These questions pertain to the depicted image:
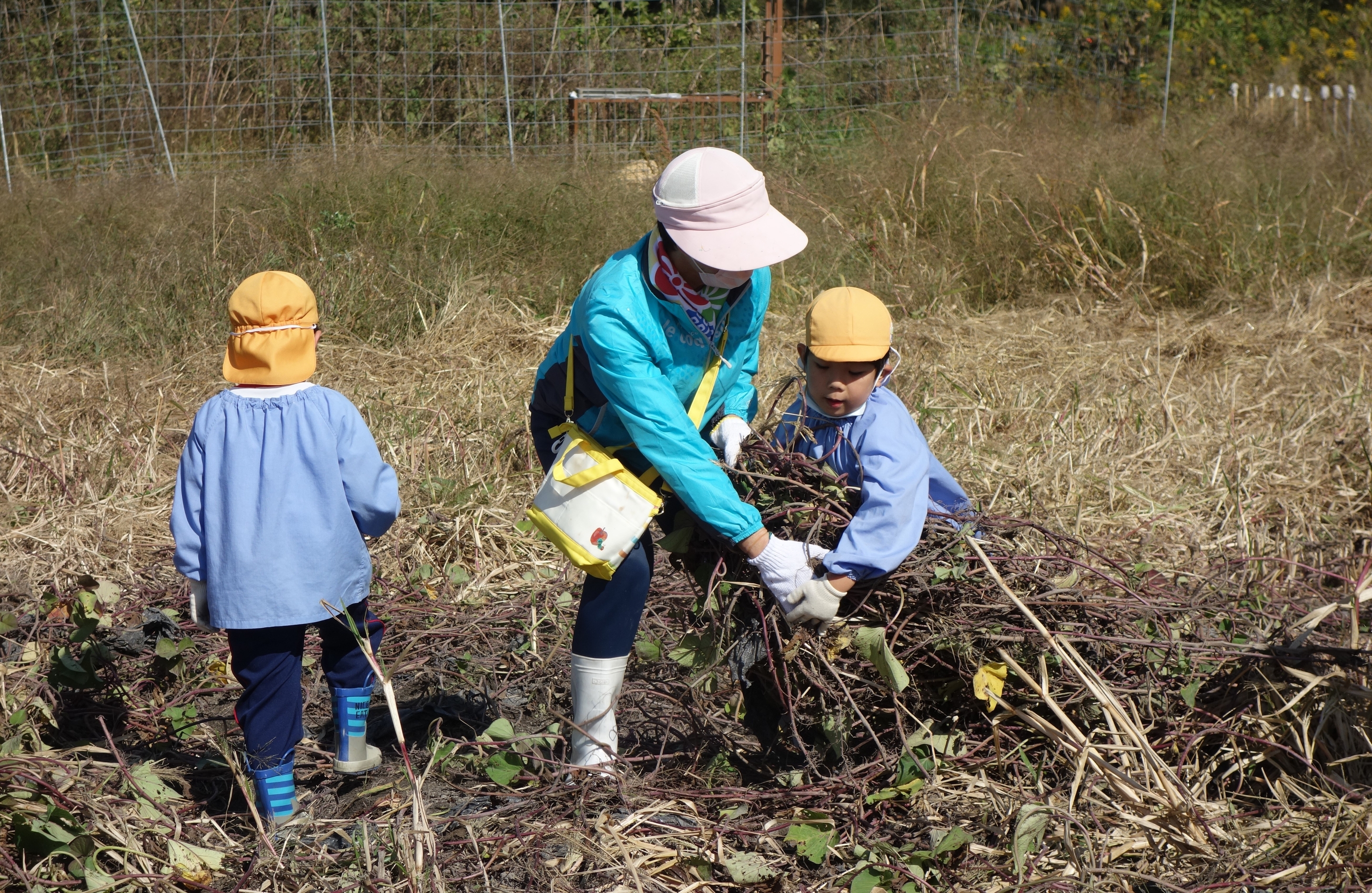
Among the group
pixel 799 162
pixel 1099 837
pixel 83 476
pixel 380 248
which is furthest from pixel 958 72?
pixel 1099 837

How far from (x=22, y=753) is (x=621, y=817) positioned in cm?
139

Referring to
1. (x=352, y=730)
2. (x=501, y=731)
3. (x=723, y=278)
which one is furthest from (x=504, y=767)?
(x=723, y=278)

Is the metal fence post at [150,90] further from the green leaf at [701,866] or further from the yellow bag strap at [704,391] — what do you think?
the green leaf at [701,866]

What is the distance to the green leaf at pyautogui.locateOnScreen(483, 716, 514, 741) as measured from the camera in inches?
98.9

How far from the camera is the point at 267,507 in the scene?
2396mm

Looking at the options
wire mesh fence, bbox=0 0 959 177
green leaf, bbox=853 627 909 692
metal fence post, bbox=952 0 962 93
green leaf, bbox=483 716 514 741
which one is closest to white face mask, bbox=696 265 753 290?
green leaf, bbox=853 627 909 692

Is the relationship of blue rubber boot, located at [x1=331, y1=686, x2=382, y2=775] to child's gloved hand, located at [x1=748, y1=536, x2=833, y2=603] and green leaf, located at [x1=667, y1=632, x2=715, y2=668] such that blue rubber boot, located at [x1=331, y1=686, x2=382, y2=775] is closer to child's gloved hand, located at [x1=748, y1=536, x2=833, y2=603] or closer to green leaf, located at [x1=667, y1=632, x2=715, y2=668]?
green leaf, located at [x1=667, y1=632, x2=715, y2=668]

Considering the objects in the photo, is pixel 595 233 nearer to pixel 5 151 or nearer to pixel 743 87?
pixel 743 87

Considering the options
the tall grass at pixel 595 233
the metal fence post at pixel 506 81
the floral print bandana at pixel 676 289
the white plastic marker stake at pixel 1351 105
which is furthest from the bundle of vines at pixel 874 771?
the white plastic marker stake at pixel 1351 105

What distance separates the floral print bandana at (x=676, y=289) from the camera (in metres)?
2.34

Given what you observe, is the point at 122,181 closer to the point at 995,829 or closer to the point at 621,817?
the point at 621,817

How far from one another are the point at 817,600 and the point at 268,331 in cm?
131

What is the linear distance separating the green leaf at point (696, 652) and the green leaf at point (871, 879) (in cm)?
56

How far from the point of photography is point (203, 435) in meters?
2.40
